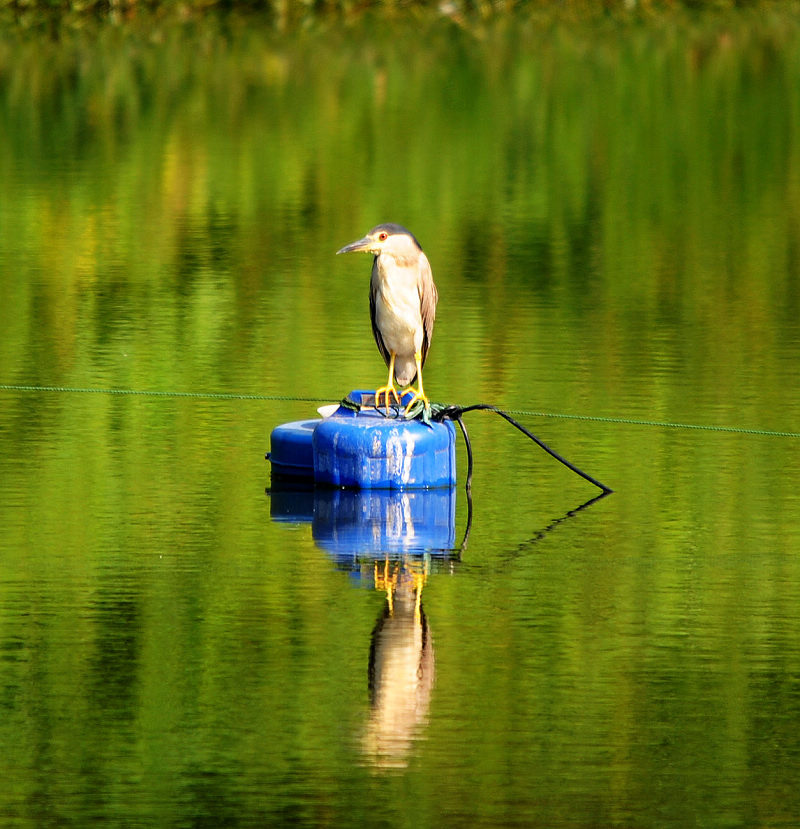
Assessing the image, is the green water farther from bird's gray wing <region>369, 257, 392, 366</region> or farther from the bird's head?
the bird's head

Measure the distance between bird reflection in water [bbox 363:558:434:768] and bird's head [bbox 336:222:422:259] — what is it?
1791 mm

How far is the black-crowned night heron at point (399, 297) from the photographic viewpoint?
10.2 metres

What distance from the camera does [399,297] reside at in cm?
1034

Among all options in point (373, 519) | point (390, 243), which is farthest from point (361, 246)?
point (373, 519)

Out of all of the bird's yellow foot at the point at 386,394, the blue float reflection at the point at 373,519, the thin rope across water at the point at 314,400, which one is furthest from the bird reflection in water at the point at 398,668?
the thin rope across water at the point at 314,400

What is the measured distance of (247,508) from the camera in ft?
32.4

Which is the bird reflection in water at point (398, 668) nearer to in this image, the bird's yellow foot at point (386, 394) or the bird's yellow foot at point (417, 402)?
the bird's yellow foot at point (417, 402)

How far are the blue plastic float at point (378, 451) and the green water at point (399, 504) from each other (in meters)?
0.19

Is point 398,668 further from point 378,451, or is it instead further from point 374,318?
point 374,318

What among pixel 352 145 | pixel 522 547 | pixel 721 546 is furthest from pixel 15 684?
pixel 352 145

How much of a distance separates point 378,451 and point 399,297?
771 mm

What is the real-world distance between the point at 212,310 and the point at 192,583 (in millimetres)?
7096

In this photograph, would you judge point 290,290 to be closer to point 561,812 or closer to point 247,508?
point 247,508

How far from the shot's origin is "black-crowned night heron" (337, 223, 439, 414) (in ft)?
33.4
